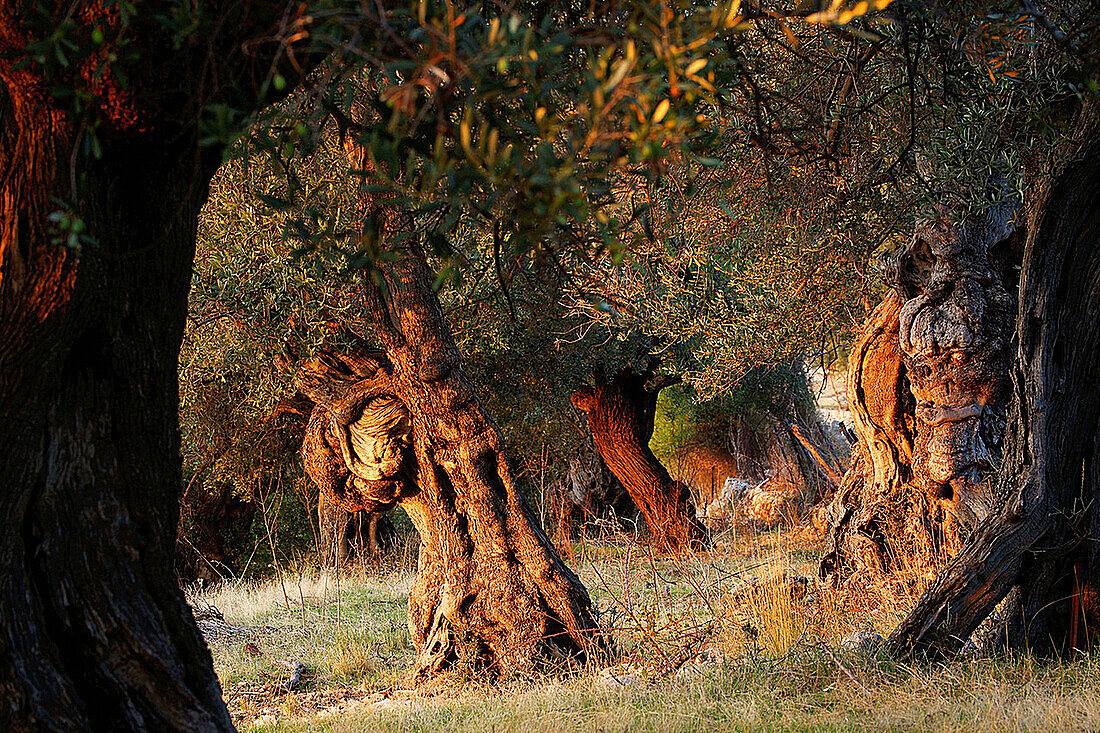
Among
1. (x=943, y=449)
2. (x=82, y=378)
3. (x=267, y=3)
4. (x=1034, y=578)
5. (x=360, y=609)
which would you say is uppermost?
(x=267, y=3)

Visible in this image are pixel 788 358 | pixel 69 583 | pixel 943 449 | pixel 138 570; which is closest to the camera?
pixel 69 583

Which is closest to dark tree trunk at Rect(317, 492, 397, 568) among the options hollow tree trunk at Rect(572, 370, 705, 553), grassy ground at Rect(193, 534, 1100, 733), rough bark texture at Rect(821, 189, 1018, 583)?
hollow tree trunk at Rect(572, 370, 705, 553)

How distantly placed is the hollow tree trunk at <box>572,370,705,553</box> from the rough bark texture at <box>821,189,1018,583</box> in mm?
7238

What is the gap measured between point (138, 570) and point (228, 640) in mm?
7866

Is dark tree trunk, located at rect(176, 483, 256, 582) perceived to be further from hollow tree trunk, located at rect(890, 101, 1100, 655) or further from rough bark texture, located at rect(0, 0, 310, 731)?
rough bark texture, located at rect(0, 0, 310, 731)

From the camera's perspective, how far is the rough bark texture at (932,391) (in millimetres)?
8516

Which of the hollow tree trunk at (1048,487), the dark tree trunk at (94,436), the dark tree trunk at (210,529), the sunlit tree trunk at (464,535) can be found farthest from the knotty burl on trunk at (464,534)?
the dark tree trunk at (210,529)

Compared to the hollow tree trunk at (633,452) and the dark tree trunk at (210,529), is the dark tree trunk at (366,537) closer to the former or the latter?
the dark tree trunk at (210,529)

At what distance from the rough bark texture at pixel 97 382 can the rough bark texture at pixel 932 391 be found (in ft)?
22.6

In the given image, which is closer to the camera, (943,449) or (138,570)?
(138,570)

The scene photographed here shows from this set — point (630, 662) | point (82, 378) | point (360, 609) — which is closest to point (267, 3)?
point (82, 378)

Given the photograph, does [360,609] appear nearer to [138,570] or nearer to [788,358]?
[788,358]

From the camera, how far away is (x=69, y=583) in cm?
320

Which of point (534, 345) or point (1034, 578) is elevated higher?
point (534, 345)
